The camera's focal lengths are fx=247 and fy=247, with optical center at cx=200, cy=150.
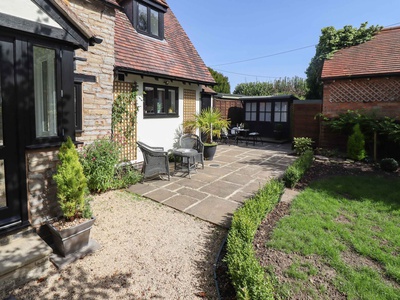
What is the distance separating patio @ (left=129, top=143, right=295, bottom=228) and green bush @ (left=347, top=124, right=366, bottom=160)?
2.27 metres

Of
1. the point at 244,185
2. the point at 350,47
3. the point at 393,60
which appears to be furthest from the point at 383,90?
the point at 244,185

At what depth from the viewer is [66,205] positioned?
10.7ft

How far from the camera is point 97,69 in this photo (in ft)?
18.4

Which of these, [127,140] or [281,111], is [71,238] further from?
[281,111]

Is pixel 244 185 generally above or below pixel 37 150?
below

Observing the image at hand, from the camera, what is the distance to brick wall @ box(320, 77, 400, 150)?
9.80 metres

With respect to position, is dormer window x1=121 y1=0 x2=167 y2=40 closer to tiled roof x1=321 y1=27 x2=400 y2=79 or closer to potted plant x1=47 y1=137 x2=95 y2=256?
potted plant x1=47 y1=137 x2=95 y2=256

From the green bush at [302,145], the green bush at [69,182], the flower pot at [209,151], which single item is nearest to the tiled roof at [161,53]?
the flower pot at [209,151]

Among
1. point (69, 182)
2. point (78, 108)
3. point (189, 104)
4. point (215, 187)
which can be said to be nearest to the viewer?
point (69, 182)

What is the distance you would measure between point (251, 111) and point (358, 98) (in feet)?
24.0

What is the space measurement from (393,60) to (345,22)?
11.5ft

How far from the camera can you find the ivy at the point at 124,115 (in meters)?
6.70

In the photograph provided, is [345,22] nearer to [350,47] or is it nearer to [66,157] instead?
[350,47]

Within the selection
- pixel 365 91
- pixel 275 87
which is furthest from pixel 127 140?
pixel 275 87
